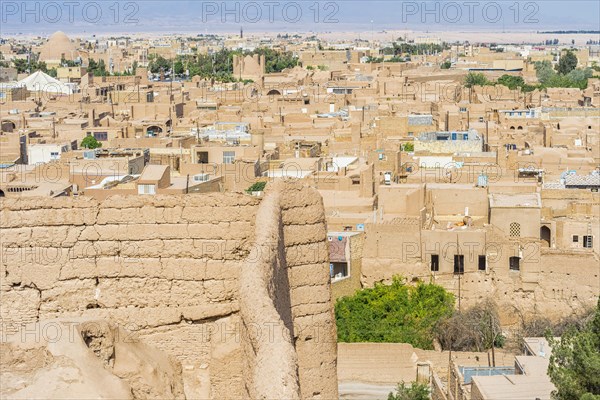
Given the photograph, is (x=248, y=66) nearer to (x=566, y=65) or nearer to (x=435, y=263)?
(x=566, y=65)

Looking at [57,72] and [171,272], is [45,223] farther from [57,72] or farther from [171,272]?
[57,72]

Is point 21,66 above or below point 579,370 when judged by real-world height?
above

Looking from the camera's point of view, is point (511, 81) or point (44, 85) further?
point (511, 81)

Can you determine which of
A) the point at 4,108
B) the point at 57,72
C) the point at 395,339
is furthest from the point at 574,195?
the point at 57,72

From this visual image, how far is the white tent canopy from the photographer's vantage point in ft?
153

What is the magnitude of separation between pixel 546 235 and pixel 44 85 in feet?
114

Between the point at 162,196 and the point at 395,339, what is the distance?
324 inches

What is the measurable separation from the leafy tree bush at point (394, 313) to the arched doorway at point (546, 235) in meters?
2.25

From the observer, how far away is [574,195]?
60.3 feet

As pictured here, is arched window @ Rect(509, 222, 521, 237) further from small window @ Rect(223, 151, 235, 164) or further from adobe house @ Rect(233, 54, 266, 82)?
adobe house @ Rect(233, 54, 266, 82)

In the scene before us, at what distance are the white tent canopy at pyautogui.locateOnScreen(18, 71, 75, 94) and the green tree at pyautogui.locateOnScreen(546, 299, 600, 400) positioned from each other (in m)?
37.9

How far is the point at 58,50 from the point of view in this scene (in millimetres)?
76750

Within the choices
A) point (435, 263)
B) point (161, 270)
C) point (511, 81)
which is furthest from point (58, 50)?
point (161, 270)

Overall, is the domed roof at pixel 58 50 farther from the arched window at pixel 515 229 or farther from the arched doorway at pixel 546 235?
the arched window at pixel 515 229
